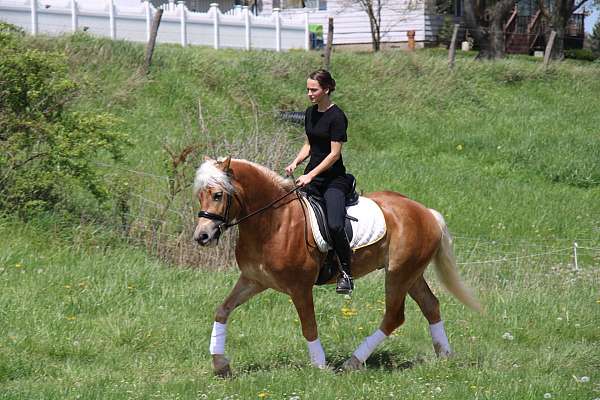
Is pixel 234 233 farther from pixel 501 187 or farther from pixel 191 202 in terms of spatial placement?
pixel 501 187

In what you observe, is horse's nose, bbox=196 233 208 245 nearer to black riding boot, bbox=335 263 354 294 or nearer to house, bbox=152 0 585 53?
black riding boot, bbox=335 263 354 294

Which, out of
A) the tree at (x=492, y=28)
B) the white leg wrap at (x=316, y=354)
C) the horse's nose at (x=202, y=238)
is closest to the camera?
Result: the horse's nose at (x=202, y=238)

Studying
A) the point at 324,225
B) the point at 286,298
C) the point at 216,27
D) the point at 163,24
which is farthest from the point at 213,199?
the point at 216,27

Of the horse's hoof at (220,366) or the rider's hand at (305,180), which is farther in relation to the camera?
the rider's hand at (305,180)

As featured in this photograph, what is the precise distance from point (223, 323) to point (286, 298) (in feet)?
8.88

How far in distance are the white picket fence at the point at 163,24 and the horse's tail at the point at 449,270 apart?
1740 cm

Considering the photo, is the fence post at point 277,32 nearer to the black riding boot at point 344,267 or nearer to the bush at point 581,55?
the bush at point 581,55

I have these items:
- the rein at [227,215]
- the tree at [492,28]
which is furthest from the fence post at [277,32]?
the rein at [227,215]

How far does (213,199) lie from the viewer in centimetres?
786

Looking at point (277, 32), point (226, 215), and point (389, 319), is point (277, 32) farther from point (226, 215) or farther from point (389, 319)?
point (226, 215)

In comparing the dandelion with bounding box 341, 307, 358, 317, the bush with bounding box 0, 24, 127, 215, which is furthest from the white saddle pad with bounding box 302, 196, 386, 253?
the bush with bounding box 0, 24, 127, 215

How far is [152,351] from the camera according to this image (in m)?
9.11

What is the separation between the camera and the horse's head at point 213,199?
774 centimetres

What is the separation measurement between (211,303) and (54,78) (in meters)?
5.04
